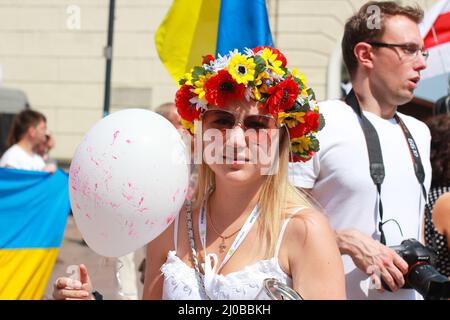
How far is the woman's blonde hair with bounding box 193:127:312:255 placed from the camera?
7.30 ft

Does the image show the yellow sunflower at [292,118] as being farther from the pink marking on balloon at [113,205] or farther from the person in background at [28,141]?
the person in background at [28,141]

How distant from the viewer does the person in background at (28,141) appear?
269 inches

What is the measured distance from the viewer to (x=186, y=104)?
2.47m

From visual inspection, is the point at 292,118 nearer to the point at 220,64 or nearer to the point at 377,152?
the point at 220,64

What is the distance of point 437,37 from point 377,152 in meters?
3.28

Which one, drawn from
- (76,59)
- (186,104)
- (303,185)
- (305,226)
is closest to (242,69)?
(186,104)

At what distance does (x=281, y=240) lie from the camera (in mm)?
2197

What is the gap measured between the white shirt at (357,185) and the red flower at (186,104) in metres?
0.61

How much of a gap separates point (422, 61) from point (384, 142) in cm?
38

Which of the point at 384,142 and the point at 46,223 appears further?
the point at 46,223
